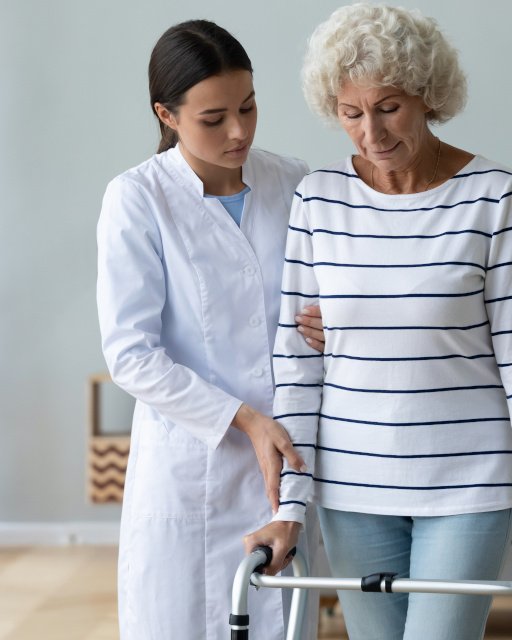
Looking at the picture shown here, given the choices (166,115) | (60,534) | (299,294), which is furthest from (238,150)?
(60,534)

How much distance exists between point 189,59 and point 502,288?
666 millimetres

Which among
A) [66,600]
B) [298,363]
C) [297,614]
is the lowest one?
[66,600]

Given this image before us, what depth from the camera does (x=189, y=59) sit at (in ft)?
6.25

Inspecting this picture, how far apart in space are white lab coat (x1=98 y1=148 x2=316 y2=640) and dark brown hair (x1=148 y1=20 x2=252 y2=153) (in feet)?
0.54

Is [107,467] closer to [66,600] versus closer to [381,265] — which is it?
[66,600]

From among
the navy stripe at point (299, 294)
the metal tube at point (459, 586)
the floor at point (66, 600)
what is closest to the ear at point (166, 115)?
the navy stripe at point (299, 294)

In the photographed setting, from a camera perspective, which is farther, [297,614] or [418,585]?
[297,614]

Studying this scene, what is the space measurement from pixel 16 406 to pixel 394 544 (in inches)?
143

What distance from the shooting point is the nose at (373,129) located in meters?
1.72

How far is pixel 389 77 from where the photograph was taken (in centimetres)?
170

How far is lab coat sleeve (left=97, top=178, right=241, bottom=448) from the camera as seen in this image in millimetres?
1870

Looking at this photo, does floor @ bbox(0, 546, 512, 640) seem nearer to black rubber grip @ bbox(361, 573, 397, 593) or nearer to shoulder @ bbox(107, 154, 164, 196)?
shoulder @ bbox(107, 154, 164, 196)

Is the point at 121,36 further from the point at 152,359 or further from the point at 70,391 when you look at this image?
the point at 152,359

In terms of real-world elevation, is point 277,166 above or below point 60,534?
above
